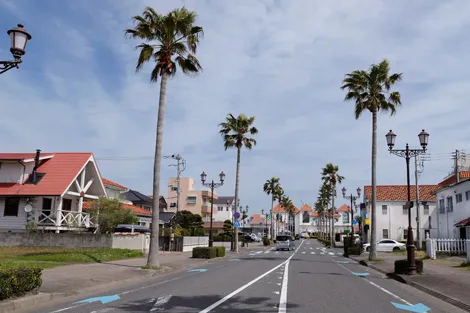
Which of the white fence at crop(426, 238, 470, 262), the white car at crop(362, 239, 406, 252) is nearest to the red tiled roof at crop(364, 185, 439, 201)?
the white car at crop(362, 239, 406, 252)

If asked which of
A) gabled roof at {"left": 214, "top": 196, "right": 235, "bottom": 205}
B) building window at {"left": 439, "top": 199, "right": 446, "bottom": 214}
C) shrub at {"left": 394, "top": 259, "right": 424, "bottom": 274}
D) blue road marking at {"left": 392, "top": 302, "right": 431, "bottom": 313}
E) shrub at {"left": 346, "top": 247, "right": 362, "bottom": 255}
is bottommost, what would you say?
shrub at {"left": 346, "top": 247, "right": 362, "bottom": 255}

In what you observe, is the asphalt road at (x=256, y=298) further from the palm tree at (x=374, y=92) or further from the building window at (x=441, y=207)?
the building window at (x=441, y=207)

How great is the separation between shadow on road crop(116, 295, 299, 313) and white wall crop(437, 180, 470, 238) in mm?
34412

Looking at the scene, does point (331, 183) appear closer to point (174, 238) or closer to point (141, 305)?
point (174, 238)

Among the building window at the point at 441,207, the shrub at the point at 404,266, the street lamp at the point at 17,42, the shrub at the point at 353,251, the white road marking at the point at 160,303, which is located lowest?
the shrub at the point at 353,251

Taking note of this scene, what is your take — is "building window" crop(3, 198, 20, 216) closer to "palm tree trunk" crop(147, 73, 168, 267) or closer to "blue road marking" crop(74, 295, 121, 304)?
"palm tree trunk" crop(147, 73, 168, 267)

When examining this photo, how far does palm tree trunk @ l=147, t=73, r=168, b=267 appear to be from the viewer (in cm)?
2036

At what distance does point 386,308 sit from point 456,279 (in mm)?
8282

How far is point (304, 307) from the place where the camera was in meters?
10.3

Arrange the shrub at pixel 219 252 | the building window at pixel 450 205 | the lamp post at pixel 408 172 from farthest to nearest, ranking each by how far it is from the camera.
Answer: the building window at pixel 450 205, the shrub at pixel 219 252, the lamp post at pixel 408 172

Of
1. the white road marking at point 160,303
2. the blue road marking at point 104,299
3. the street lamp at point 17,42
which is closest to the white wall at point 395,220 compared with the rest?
the white road marking at point 160,303

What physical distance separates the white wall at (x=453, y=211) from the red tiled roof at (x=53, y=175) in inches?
1340

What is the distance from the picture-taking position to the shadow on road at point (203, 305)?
9.82 metres

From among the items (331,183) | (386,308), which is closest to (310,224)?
(331,183)
